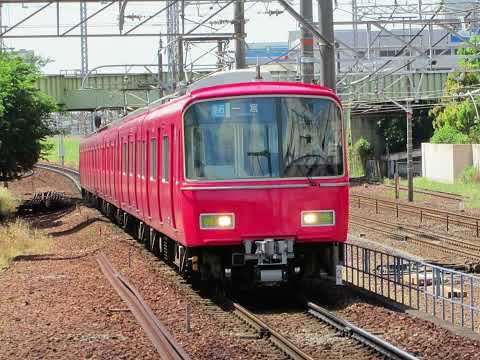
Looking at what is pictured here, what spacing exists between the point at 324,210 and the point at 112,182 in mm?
13512

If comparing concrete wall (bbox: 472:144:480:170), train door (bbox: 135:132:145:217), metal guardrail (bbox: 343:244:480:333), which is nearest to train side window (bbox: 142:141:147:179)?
train door (bbox: 135:132:145:217)

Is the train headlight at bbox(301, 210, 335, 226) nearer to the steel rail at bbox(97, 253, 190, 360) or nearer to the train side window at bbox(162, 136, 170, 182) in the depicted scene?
the steel rail at bbox(97, 253, 190, 360)

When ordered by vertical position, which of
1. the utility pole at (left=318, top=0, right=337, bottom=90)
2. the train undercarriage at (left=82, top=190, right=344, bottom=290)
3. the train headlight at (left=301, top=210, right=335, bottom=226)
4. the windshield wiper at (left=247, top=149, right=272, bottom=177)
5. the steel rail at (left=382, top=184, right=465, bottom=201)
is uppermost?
the utility pole at (left=318, top=0, right=337, bottom=90)

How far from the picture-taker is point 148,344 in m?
9.49

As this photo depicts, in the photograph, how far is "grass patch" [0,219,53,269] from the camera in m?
21.4

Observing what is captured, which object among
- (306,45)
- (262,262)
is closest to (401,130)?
(306,45)

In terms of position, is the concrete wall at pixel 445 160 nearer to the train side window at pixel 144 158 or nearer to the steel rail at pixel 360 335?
the train side window at pixel 144 158

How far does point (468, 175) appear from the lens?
145 ft

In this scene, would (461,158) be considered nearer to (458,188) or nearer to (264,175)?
(458,188)

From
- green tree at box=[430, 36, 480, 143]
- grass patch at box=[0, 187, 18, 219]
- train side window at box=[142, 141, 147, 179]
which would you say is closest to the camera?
train side window at box=[142, 141, 147, 179]

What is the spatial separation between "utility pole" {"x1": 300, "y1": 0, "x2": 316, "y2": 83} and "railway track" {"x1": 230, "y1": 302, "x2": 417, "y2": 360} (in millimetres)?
5777

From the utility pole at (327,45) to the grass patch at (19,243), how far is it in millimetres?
7558

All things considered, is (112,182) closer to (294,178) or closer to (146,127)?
(146,127)

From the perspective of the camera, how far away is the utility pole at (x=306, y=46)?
16.2m
